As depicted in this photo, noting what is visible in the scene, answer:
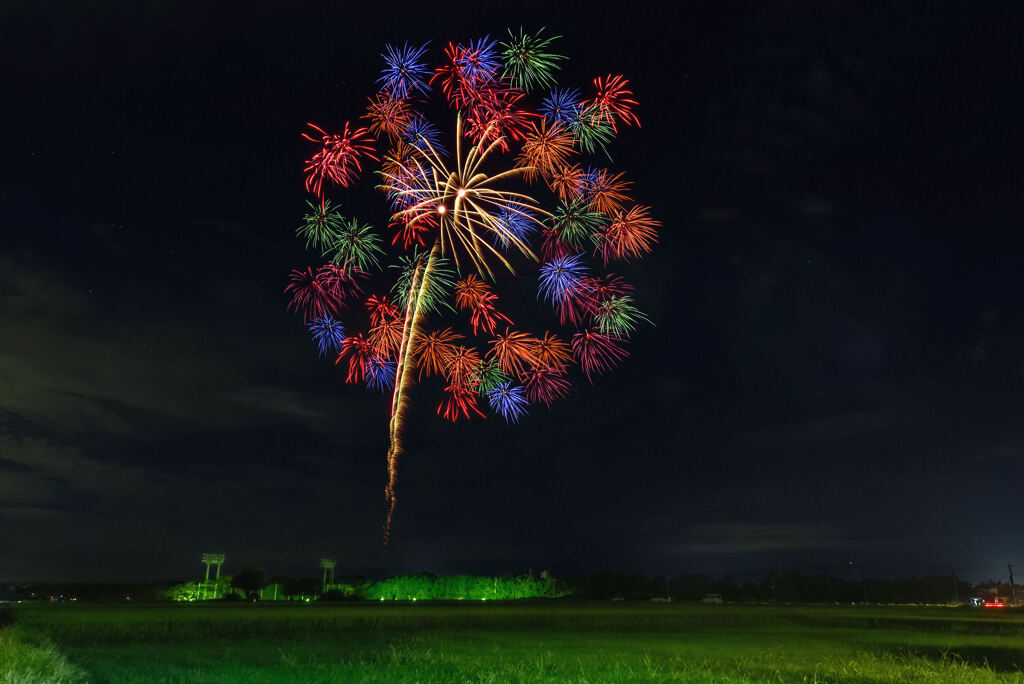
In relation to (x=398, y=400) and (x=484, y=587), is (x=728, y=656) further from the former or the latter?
(x=484, y=587)

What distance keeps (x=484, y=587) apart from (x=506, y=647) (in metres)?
109

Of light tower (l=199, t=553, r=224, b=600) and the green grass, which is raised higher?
light tower (l=199, t=553, r=224, b=600)

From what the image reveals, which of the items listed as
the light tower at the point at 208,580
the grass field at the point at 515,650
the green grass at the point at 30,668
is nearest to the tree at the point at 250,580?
the light tower at the point at 208,580

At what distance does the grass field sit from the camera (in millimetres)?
23703

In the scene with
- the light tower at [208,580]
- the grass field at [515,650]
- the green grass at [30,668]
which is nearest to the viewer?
the green grass at [30,668]

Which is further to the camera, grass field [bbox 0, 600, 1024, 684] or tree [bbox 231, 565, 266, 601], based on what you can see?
tree [bbox 231, 565, 266, 601]

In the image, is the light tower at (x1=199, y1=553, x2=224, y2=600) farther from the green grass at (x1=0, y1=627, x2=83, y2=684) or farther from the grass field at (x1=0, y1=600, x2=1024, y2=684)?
the green grass at (x1=0, y1=627, x2=83, y2=684)

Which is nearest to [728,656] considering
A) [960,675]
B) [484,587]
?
[960,675]

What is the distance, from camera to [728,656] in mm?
32125

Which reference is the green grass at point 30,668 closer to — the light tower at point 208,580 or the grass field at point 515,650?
the grass field at point 515,650

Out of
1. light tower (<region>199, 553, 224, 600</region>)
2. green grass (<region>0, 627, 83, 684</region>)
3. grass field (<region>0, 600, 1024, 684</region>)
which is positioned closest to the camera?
green grass (<region>0, 627, 83, 684</region>)

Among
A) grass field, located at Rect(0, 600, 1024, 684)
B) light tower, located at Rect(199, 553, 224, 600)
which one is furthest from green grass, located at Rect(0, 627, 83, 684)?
light tower, located at Rect(199, 553, 224, 600)

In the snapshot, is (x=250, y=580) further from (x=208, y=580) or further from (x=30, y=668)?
(x=30, y=668)

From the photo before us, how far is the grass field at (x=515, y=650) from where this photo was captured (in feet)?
77.8
